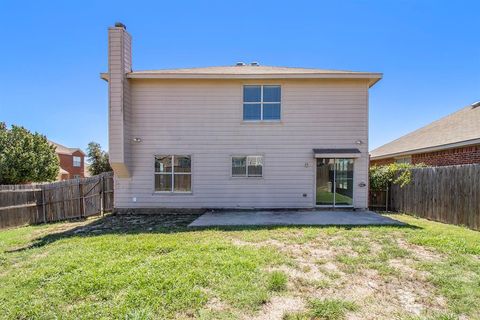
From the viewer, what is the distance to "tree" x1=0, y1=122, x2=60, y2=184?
23172 millimetres

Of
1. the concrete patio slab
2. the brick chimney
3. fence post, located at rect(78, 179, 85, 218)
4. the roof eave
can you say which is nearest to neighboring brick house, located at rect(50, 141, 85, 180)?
fence post, located at rect(78, 179, 85, 218)

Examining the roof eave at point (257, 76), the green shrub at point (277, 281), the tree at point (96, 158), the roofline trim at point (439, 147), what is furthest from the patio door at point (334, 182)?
the tree at point (96, 158)

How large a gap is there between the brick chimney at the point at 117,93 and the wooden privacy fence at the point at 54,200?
223 centimetres

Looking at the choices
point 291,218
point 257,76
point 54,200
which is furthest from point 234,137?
point 54,200

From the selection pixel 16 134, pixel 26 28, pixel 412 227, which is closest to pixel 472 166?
pixel 412 227

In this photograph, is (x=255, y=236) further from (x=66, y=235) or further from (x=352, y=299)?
(x=66, y=235)

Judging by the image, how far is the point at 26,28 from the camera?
11266 mm

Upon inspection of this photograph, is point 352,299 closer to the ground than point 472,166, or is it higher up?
closer to the ground

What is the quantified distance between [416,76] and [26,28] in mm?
19234

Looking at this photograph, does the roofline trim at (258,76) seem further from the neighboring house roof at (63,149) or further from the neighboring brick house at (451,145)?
the neighboring house roof at (63,149)

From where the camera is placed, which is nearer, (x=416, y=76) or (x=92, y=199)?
(x=92, y=199)

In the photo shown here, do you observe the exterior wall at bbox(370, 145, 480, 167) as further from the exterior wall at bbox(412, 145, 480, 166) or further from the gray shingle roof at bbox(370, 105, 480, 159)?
the gray shingle roof at bbox(370, 105, 480, 159)

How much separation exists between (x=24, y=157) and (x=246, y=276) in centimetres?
2751

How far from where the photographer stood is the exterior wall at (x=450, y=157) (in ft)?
35.9
